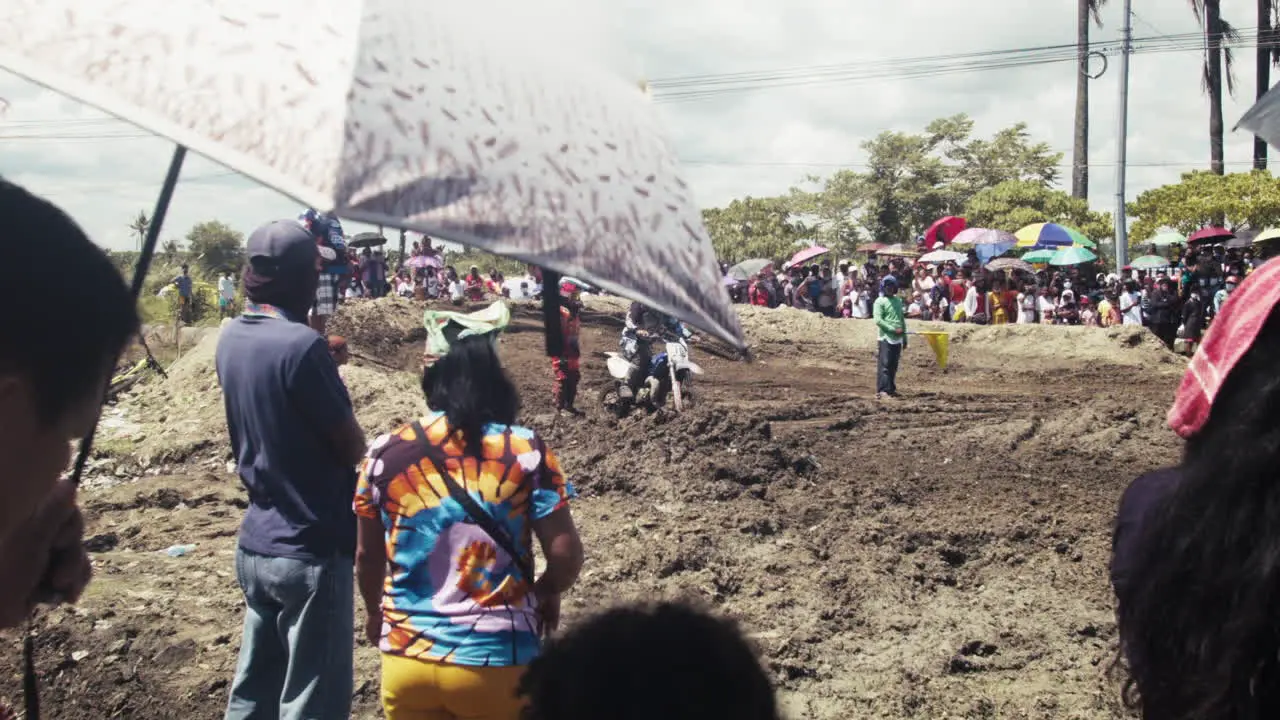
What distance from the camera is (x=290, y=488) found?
3127 mm

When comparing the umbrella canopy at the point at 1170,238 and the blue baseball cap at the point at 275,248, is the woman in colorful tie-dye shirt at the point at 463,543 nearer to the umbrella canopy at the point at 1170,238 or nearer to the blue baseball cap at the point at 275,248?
the blue baseball cap at the point at 275,248

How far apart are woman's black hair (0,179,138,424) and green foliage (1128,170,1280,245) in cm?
2625

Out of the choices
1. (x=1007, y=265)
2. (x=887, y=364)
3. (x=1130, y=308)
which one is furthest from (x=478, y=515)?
(x=1007, y=265)

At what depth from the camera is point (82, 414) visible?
4.34 ft

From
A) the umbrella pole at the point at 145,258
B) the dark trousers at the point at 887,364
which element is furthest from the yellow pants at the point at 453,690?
the dark trousers at the point at 887,364

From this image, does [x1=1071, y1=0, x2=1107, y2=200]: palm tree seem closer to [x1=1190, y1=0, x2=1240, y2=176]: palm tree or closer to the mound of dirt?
[x1=1190, y1=0, x2=1240, y2=176]: palm tree

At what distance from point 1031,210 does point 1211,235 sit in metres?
11.6

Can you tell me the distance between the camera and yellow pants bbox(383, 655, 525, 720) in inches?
109

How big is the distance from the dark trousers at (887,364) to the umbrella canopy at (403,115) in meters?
12.2

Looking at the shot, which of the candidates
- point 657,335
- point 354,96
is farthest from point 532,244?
point 657,335

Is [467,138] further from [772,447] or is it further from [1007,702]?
[772,447]

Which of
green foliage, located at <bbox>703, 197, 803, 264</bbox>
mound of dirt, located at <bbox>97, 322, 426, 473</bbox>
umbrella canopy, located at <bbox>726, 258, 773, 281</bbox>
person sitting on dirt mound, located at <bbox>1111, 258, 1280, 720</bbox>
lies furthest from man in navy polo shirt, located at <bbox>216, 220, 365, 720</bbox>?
green foliage, located at <bbox>703, 197, 803, 264</bbox>

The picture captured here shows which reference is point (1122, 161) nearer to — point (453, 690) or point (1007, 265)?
point (1007, 265)

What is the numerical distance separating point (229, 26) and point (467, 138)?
42cm
